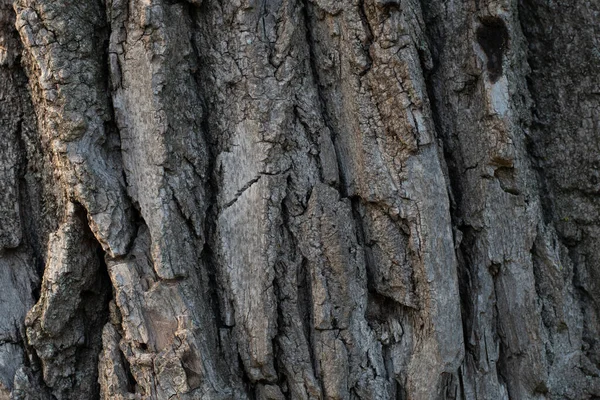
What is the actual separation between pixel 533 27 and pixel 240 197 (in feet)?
4.84

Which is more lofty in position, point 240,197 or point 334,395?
point 240,197

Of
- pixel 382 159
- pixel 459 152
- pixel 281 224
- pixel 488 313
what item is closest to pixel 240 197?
pixel 281 224

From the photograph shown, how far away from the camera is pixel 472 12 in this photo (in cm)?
229

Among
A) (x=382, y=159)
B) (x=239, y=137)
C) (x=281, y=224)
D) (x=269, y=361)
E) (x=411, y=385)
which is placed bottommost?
(x=411, y=385)

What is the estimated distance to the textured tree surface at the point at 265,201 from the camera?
216cm

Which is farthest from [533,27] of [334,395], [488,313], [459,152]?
[334,395]

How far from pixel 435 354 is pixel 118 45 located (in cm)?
171

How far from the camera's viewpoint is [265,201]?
2191 mm

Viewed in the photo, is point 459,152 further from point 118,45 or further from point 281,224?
point 118,45

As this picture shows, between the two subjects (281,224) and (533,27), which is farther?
(533,27)

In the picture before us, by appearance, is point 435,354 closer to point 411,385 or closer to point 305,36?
point 411,385

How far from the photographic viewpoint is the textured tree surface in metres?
2.16

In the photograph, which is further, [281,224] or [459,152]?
[459,152]

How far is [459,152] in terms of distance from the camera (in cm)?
238
